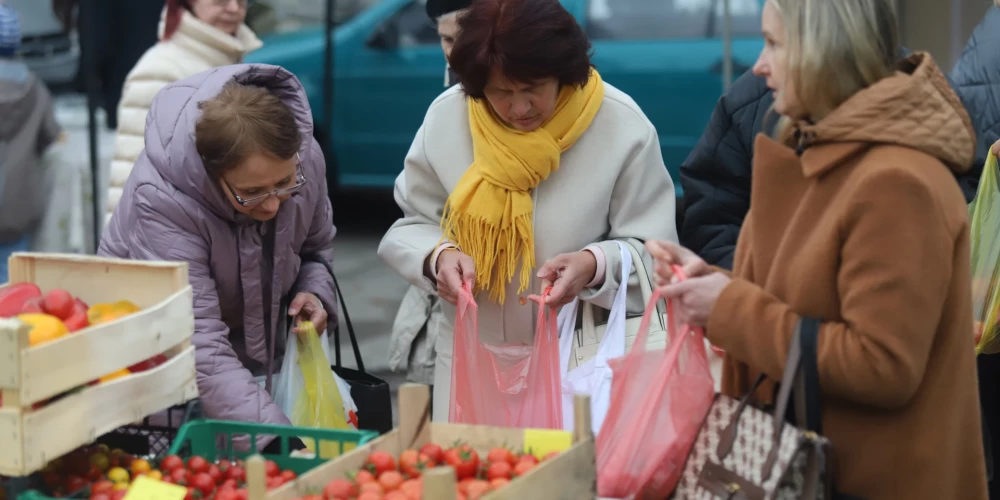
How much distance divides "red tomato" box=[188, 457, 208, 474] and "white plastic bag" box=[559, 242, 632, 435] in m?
0.87

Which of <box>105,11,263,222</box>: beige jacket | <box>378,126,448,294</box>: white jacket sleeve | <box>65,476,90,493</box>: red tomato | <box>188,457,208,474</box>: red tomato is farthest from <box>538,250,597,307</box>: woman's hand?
<box>105,11,263,222</box>: beige jacket

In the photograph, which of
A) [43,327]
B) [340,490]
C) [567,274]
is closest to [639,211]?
[567,274]

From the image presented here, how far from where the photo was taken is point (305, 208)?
2.98 meters

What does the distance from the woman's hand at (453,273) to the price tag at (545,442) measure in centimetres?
65

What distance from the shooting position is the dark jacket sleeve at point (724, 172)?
2.86 m

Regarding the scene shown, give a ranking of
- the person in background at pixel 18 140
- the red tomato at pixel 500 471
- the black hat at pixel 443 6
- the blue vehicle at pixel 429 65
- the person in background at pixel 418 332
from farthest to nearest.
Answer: the blue vehicle at pixel 429 65 → the person in background at pixel 18 140 → the black hat at pixel 443 6 → the person in background at pixel 418 332 → the red tomato at pixel 500 471

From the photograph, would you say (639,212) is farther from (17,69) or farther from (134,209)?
(17,69)

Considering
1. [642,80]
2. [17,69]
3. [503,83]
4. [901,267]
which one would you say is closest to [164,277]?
[503,83]

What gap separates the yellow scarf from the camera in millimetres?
2814

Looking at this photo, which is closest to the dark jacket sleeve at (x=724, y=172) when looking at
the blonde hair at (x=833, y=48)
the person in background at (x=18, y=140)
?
→ the blonde hair at (x=833, y=48)

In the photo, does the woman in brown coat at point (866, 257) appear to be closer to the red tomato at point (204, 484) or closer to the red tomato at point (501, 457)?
the red tomato at point (501, 457)

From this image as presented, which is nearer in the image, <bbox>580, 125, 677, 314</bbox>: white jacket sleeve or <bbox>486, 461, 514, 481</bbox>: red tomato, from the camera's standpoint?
<bbox>486, 461, 514, 481</bbox>: red tomato

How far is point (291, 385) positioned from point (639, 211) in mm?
994

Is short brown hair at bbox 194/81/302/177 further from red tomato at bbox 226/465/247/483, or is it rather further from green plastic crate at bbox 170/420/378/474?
red tomato at bbox 226/465/247/483
